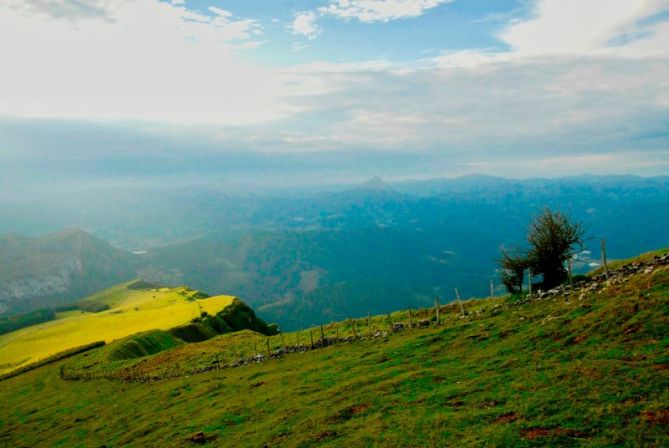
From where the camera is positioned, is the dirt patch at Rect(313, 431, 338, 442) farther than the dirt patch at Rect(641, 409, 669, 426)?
Yes

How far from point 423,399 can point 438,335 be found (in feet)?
52.8

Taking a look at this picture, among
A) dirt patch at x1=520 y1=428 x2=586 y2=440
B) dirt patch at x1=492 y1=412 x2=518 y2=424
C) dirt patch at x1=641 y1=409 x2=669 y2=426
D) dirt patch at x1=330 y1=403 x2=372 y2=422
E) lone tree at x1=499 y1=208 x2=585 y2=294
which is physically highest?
lone tree at x1=499 y1=208 x2=585 y2=294

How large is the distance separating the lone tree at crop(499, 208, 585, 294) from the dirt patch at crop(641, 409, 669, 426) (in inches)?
1327

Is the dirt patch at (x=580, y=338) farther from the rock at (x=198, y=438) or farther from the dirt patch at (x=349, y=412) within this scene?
the rock at (x=198, y=438)

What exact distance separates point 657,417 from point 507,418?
21.4 feet

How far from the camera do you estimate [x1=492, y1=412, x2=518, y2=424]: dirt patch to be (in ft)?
70.8

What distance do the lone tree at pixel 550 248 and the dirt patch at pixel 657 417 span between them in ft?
111

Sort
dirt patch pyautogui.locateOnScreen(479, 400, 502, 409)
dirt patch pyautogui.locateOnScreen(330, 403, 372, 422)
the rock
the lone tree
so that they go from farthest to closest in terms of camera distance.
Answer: the lone tree
the rock
dirt patch pyautogui.locateOnScreen(330, 403, 372, 422)
dirt patch pyautogui.locateOnScreen(479, 400, 502, 409)

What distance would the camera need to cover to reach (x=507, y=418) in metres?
21.9

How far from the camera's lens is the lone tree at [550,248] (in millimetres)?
52344

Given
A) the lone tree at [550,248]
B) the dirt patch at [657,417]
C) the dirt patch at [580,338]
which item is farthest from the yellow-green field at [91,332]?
the dirt patch at [657,417]

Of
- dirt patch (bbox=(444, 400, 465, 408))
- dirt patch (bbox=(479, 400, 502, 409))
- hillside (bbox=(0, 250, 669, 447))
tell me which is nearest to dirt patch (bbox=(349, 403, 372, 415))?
hillside (bbox=(0, 250, 669, 447))

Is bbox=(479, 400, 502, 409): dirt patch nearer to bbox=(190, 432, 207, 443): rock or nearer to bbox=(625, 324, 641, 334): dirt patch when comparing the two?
bbox=(625, 324, 641, 334): dirt patch

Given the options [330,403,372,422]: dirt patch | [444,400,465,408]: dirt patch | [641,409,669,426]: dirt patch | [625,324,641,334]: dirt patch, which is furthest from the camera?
[330,403,372,422]: dirt patch
